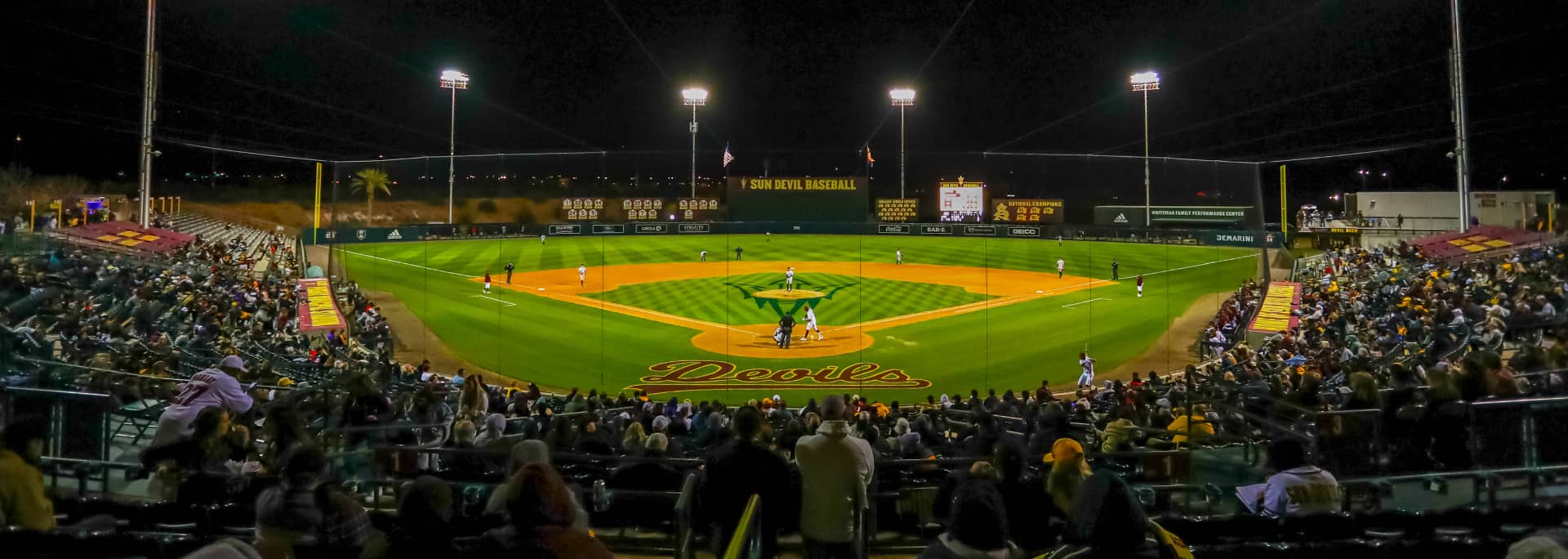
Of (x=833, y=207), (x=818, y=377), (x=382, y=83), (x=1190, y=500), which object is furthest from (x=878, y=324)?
(x=382, y=83)

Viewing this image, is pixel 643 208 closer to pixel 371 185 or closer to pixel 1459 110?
pixel 371 185

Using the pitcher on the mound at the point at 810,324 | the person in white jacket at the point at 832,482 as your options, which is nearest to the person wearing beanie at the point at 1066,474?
the person in white jacket at the point at 832,482

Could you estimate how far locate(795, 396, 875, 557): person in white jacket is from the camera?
5039mm

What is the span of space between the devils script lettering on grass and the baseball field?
0.26 ft

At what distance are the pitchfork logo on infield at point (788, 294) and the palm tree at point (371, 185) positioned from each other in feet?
57.2

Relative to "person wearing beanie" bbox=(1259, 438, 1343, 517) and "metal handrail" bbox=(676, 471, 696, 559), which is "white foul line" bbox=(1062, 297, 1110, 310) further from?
"metal handrail" bbox=(676, 471, 696, 559)

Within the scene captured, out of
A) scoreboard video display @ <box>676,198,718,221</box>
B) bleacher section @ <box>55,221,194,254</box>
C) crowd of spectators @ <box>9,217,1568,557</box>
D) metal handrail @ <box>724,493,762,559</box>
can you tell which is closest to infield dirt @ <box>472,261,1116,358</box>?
scoreboard video display @ <box>676,198,718,221</box>

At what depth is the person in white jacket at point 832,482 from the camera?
16.5ft

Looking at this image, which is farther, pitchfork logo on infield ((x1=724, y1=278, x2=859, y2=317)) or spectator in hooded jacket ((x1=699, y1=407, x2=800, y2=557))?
pitchfork logo on infield ((x1=724, y1=278, x2=859, y2=317))

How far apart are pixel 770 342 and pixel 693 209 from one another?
74.7ft

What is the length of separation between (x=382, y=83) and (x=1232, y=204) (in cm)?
4786

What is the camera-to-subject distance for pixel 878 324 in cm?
3153

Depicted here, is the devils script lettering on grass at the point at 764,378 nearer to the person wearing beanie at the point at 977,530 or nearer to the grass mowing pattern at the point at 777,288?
the grass mowing pattern at the point at 777,288

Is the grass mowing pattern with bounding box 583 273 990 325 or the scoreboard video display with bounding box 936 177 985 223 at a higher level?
the scoreboard video display with bounding box 936 177 985 223
